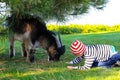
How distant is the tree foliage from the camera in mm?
7785

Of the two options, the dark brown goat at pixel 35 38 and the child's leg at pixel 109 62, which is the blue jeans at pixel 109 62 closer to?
the child's leg at pixel 109 62

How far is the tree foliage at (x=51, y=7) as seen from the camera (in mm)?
7785

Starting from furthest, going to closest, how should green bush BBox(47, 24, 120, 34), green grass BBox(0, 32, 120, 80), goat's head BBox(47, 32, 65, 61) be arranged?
green bush BBox(47, 24, 120, 34) → goat's head BBox(47, 32, 65, 61) → green grass BBox(0, 32, 120, 80)

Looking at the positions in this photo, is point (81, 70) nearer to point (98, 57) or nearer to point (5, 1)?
point (98, 57)

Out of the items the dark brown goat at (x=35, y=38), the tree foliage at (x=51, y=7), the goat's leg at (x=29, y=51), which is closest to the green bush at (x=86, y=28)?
the dark brown goat at (x=35, y=38)

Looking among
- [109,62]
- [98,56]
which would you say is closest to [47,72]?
[98,56]

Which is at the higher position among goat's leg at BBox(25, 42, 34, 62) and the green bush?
the green bush

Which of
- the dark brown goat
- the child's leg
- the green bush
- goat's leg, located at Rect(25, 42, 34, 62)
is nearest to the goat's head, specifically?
the dark brown goat

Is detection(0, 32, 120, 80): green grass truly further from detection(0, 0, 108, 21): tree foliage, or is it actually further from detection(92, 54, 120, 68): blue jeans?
detection(0, 0, 108, 21): tree foliage

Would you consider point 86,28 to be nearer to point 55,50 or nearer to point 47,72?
point 55,50

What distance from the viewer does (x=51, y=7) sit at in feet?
29.3

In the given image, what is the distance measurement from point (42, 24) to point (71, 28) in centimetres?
2701

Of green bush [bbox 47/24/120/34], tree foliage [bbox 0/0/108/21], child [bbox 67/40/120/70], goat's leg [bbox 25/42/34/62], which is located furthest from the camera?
green bush [bbox 47/24/120/34]

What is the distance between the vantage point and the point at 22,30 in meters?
11.1
